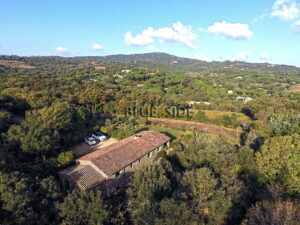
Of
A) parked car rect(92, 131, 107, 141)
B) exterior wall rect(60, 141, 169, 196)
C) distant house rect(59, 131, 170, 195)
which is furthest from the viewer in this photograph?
parked car rect(92, 131, 107, 141)

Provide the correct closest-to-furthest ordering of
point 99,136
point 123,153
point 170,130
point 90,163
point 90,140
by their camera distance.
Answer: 1. point 90,163
2. point 123,153
3. point 90,140
4. point 99,136
5. point 170,130

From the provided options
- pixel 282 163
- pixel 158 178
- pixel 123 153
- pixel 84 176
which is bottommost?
pixel 84 176

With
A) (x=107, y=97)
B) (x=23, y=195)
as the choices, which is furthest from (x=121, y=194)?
(x=107, y=97)

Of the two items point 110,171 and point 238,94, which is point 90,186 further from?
point 238,94

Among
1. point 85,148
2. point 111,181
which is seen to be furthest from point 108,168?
point 85,148

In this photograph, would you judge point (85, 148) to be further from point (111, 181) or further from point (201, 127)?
point (201, 127)

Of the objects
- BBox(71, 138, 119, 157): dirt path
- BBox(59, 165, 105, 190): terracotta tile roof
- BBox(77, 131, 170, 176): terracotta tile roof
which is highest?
BBox(77, 131, 170, 176): terracotta tile roof

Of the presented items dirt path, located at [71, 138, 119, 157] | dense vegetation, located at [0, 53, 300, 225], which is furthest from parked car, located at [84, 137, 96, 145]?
dense vegetation, located at [0, 53, 300, 225]

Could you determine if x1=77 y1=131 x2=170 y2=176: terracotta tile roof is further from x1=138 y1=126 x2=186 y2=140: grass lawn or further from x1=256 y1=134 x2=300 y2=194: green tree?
x1=256 y1=134 x2=300 y2=194: green tree
